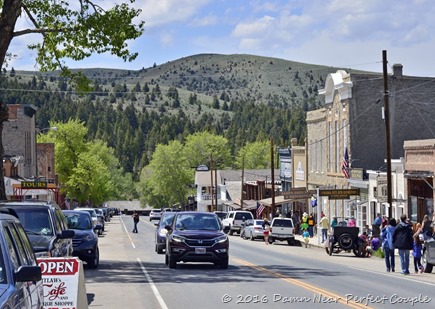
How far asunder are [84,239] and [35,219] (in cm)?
709

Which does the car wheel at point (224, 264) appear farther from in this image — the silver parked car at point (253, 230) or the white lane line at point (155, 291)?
the silver parked car at point (253, 230)

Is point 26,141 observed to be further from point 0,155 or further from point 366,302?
point 366,302

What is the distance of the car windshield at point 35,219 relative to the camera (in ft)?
61.1

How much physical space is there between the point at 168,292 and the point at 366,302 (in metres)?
4.43

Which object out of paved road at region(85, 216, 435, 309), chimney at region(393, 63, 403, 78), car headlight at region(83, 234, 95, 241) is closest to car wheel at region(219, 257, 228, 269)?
paved road at region(85, 216, 435, 309)

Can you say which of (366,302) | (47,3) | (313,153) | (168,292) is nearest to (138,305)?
(168,292)

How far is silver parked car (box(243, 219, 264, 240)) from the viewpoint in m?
58.0

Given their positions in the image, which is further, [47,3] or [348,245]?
[348,245]

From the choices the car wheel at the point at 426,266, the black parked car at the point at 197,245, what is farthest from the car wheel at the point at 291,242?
the black parked car at the point at 197,245

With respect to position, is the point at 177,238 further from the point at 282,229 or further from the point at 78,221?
the point at 282,229

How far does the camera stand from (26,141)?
7556 centimetres

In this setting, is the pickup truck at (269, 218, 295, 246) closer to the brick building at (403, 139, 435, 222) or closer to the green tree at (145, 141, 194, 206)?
the brick building at (403, 139, 435, 222)

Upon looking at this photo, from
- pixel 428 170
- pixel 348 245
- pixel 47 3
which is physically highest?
pixel 47 3

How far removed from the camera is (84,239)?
2588cm
